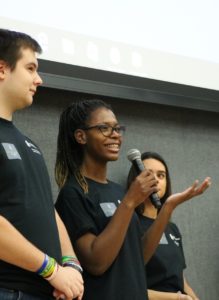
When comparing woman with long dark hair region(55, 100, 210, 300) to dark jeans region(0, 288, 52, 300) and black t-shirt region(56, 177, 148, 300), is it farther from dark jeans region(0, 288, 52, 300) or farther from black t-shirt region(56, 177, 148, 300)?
dark jeans region(0, 288, 52, 300)

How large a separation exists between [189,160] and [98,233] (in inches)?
44.7

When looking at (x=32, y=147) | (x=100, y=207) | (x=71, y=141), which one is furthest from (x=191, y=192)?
(x=32, y=147)

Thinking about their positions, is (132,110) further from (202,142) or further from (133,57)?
(202,142)

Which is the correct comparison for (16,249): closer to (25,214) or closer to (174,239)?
(25,214)

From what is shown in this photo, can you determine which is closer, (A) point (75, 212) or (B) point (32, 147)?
(B) point (32, 147)

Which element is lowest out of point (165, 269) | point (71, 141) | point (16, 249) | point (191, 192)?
point (165, 269)

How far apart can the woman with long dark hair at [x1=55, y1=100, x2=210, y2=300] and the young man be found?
0.32 feet

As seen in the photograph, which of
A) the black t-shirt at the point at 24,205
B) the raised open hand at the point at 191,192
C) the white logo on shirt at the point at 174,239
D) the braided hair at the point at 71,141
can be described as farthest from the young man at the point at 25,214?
the white logo on shirt at the point at 174,239

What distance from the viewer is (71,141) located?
1.61m

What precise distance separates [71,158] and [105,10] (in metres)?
0.78

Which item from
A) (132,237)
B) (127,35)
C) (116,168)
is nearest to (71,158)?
(132,237)

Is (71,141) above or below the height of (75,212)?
above

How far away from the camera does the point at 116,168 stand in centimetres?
215

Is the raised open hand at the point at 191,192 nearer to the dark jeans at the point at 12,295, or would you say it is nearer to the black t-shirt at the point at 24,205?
the black t-shirt at the point at 24,205
